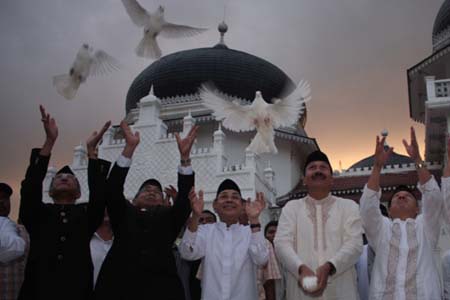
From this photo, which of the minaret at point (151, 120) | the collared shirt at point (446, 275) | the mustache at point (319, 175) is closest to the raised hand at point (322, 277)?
the mustache at point (319, 175)

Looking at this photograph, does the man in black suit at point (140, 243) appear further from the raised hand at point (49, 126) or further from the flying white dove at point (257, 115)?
the flying white dove at point (257, 115)

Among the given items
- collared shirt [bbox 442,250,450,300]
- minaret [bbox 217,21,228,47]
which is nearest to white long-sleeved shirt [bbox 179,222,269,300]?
collared shirt [bbox 442,250,450,300]

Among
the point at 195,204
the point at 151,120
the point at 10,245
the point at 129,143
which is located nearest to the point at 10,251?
the point at 10,245

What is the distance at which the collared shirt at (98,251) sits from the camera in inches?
169

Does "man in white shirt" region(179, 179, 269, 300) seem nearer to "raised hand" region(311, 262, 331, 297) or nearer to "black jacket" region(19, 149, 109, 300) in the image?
"raised hand" region(311, 262, 331, 297)

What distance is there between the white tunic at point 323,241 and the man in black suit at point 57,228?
4.81 feet

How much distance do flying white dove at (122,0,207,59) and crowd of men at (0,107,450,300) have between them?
7.73ft

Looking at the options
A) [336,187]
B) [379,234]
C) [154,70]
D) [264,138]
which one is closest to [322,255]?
[379,234]

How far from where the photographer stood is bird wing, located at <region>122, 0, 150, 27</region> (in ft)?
20.6

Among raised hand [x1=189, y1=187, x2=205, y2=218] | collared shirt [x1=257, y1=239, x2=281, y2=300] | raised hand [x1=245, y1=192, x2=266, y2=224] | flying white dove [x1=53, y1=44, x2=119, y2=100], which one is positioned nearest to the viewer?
raised hand [x1=189, y1=187, x2=205, y2=218]

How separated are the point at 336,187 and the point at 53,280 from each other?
12103 millimetres

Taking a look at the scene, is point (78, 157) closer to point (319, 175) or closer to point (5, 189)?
point (5, 189)

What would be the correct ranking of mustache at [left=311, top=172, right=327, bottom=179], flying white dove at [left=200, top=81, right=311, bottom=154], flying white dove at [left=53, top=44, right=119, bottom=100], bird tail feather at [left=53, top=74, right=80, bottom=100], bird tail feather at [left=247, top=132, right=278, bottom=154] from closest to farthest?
1. mustache at [left=311, top=172, right=327, bottom=179]
2. bird tail feather at [left=53, top=74, right=80, bottom=100]
3. flying white dove at [left=53, top=44, right=119, bottom=100]
4. flying white dove at [left=200, top=81, right=311, bottom=154]
5. bird tail feather at [left=247, top=132, right=278, bottom=154]

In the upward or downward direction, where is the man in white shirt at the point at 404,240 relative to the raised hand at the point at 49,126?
downward
